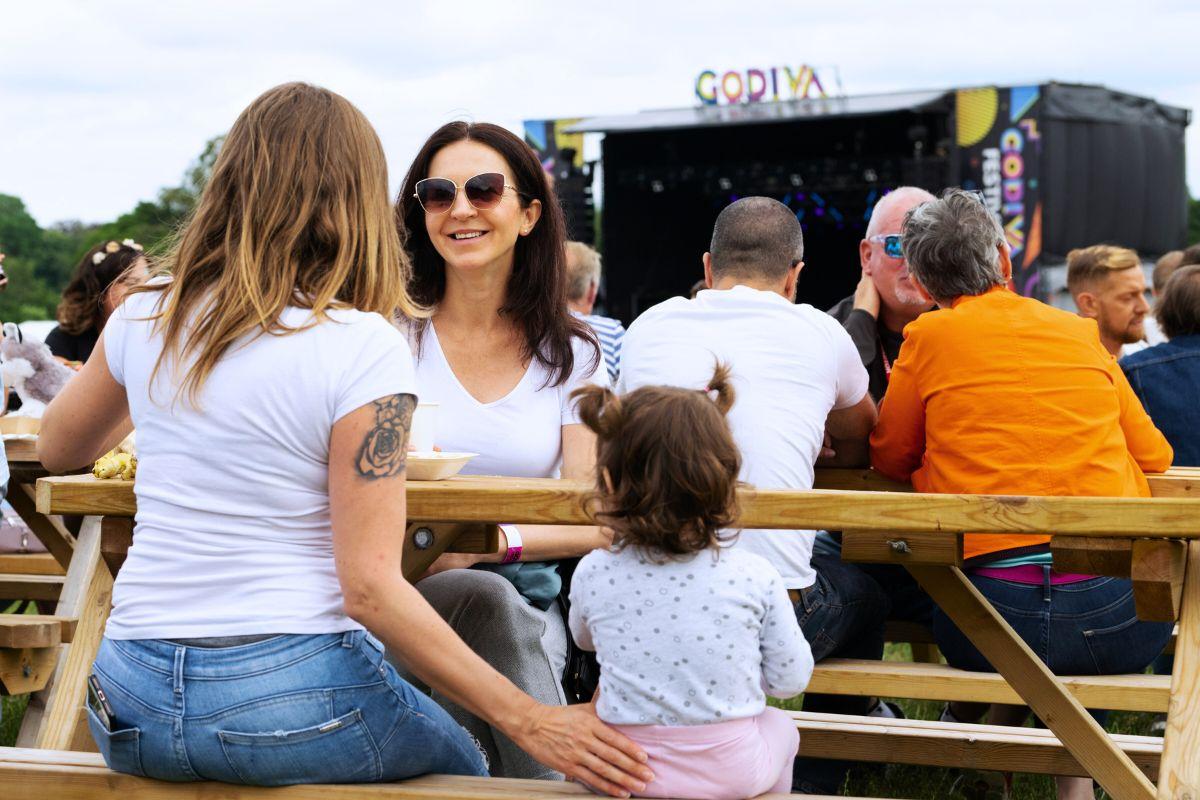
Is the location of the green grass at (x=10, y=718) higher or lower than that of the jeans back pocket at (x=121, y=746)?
lower

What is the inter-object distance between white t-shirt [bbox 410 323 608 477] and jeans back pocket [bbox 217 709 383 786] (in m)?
1.01

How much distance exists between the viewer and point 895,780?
389 centimetres

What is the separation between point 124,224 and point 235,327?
37.7 metres

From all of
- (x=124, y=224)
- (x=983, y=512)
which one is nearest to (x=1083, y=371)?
(x=983, y=512)

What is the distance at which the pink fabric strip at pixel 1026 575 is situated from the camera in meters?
2.96

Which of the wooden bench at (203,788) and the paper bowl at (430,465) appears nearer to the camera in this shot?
the wooden bench at (203,788)

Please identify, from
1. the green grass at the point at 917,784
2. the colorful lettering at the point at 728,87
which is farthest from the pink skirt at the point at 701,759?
the colorful lettering at the point at 728,87

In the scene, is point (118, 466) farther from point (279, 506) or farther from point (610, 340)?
point (610, 340)

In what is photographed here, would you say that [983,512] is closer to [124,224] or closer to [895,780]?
[895,780]

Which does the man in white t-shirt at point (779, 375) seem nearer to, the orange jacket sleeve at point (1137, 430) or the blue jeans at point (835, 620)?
the blue jeans at point (835, 620)

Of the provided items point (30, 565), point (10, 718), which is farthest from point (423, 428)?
point (30, 565)

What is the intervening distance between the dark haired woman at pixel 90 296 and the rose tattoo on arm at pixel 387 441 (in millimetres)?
4160

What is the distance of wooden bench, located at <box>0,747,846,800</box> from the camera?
6.61 feet

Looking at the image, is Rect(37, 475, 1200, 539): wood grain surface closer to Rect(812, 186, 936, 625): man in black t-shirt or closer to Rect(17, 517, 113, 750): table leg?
Rect(17, 517, 113, 750): table leg
